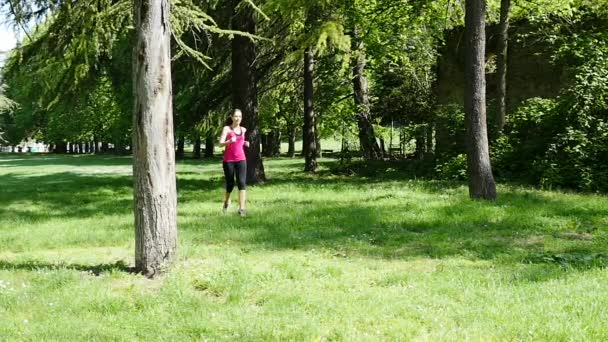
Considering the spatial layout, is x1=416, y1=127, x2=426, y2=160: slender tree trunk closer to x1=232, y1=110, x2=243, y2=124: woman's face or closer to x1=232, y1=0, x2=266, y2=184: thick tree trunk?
x1=232, y1=0, x2=266, y2=184: thick tree trunk

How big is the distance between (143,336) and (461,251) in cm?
433

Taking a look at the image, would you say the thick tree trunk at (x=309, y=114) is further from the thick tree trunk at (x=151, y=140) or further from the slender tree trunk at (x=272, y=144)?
the slender tree trunk at (x=272, y=144)

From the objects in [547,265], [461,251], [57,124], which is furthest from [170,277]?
[57,124]

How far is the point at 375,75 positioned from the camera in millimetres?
25484

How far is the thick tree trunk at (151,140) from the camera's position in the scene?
21.3 ft

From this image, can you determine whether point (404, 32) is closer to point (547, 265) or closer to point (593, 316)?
point (547, 265)

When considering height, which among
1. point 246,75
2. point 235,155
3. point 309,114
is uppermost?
point 246,75

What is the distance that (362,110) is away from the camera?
2098cm

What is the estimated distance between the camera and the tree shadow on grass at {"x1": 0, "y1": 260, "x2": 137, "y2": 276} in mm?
6754

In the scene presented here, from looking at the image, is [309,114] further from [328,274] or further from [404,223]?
[328,274]

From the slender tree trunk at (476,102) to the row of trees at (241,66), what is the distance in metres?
0.02

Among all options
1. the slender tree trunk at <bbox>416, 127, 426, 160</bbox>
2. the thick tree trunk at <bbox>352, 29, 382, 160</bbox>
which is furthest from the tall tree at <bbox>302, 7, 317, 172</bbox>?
the slender tree trunk at <bbox>416, 127, 426, 160</bbox>

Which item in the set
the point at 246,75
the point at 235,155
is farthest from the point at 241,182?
the point at 246,75

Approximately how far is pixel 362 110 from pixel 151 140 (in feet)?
49.4
